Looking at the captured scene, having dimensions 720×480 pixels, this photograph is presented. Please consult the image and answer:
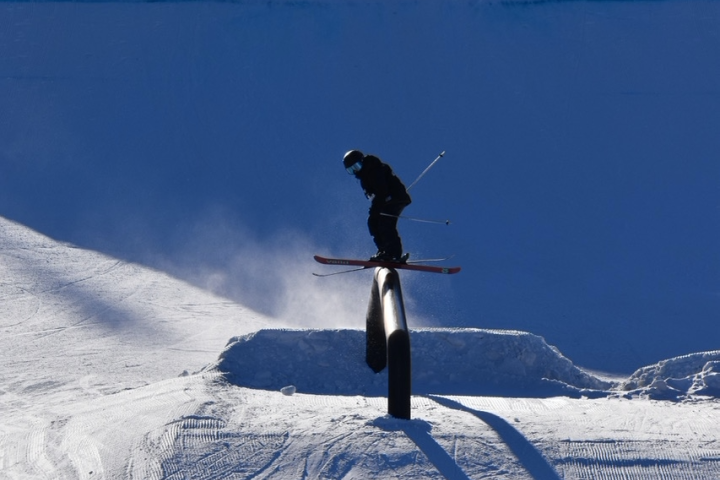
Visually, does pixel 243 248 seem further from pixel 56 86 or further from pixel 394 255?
pixel 56 86

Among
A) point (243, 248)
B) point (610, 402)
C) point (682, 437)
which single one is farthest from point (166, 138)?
point (682, 437)

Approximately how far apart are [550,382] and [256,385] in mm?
2308

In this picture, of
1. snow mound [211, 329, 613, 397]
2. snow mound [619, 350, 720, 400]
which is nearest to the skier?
snow mound [211, 329, 613, 397]

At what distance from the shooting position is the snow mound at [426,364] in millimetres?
6426

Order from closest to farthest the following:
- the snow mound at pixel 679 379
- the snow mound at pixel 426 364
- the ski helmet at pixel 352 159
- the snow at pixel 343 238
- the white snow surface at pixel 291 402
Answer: the white snow surface at pixel 291 402, the snow at pixel 343 238, the snow mound at pixel 679 379, the ski helmet at pixel 352 159, the snow mound at pixel 426 364

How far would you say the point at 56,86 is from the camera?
14797mm

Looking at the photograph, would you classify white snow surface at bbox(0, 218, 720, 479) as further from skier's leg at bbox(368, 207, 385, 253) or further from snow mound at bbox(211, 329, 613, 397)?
skier's leg at bbox(368, 207, 385, 253)

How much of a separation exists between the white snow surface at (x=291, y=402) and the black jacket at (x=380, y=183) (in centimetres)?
127

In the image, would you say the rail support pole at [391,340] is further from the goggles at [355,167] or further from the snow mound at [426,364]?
the goggles at [355,167]

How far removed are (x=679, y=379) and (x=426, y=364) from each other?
1904mm

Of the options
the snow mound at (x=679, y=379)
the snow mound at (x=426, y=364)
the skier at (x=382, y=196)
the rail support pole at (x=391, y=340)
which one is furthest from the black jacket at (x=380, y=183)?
the snow mound at (x=679, y=379)

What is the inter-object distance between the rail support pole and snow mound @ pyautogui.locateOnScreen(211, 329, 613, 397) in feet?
0.80

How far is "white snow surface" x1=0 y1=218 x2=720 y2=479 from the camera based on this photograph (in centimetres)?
418

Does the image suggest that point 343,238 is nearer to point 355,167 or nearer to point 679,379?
point 355,167
